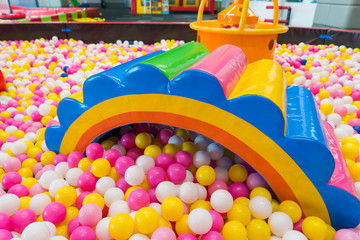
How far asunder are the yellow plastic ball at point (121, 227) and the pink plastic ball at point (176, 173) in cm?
20

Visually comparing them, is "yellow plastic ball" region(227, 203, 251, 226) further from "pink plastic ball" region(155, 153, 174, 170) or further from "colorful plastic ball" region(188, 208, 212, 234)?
"pink plastic ball" region(155, 153, 174, 170)

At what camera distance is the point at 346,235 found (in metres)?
0.69

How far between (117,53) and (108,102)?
6.08 feet

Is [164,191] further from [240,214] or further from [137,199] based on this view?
[240,214]

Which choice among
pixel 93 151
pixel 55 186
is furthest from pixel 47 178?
pixel 93 151

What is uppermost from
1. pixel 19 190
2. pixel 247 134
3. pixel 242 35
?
pixel 242 35

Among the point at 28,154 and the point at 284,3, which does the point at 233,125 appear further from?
the point at 284,3

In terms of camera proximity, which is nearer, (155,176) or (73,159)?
(155,176)

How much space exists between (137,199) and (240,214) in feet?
0.94

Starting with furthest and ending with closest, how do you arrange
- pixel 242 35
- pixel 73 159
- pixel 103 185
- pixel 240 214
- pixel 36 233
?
pixel 242 35 < pixel 73 159 < pixel 103 185 < pixel 240 214 < pixel 36 233

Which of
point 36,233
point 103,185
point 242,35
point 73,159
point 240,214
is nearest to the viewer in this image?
point 36,233

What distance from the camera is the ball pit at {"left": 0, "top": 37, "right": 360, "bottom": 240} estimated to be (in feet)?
2.26

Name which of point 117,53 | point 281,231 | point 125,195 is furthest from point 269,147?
point 117,53

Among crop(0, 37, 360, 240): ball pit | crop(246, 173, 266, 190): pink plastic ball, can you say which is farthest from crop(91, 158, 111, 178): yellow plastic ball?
crop(246, 173, 266, 190): pink plastic ball
